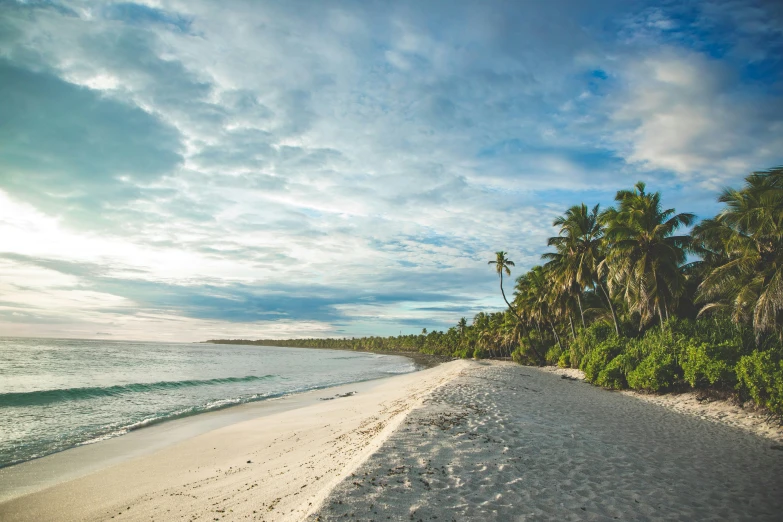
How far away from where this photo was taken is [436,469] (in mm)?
6449

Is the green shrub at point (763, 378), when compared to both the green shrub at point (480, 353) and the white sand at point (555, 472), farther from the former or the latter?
the green shrub at point (480, 353)

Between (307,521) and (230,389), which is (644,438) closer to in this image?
(307,521)

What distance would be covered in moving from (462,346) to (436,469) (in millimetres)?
84364

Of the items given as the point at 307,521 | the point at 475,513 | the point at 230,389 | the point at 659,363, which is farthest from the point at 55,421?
the point at 659,363

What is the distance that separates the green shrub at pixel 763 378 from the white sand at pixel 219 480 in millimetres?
10948

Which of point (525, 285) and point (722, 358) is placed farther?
point (525, 285)

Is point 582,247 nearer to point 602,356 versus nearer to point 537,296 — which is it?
point 602,356

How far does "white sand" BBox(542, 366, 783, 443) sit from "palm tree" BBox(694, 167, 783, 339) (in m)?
2.95

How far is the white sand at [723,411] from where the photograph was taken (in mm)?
10828

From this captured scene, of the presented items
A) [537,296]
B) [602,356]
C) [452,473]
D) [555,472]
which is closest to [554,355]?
[537,296]

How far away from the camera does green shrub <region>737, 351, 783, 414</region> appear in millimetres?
10984

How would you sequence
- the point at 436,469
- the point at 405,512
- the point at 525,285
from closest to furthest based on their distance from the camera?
1. the point at 405,512
2. the point at 436,469
3. the point at 525,285

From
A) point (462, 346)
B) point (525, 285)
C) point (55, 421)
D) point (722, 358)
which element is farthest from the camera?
point (462, 346)

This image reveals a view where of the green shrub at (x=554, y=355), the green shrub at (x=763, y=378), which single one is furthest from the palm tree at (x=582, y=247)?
the green shrub at (x=763, y=378)
